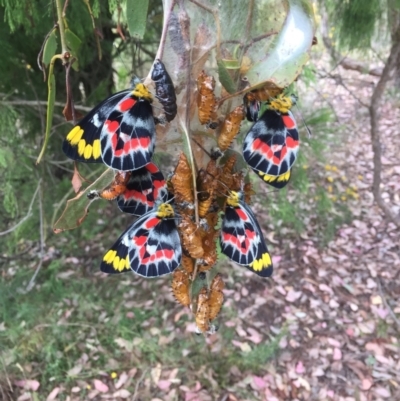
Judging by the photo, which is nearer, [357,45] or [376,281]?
[357,45]

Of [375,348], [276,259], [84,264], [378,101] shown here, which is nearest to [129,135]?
[378,101]

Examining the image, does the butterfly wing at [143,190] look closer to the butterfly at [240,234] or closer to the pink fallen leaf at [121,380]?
the butterfly at [240,234]

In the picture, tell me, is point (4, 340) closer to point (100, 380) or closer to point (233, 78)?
point (100, 380)

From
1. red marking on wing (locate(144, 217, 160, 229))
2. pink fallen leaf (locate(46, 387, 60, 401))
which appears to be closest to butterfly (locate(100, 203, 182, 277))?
red marking on wing (locate(144, 217, 160, 229))

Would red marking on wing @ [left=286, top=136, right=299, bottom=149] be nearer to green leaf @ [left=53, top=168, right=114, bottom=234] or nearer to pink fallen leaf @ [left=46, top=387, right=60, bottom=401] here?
green leaf @ [left=53, top=168, right=114, bottom=234]

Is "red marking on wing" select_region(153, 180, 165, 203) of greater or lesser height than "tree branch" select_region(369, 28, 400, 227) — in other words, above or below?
below

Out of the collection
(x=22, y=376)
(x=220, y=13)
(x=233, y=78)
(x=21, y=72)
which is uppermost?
(x=21, y=72)

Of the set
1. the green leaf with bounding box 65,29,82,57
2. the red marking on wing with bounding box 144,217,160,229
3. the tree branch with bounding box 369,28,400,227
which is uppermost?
the tree branch with bounding box 369,28,400,227

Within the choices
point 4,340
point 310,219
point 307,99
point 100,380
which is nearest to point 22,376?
point 4,340
